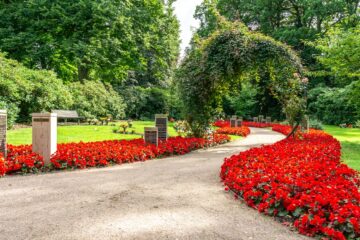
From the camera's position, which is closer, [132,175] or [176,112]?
[132,175]

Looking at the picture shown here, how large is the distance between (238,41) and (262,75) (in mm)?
1961

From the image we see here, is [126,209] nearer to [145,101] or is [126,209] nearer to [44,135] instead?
[44,135]

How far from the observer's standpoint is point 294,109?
13406 mm

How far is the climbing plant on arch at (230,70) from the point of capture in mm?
11586

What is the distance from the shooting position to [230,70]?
11.4 metres

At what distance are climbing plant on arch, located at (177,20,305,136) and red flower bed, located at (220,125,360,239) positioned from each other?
18.8ft

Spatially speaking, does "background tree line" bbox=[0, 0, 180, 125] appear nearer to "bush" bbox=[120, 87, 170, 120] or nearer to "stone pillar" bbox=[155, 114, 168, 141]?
"bush" bbox=[120, 87, 170, 120]

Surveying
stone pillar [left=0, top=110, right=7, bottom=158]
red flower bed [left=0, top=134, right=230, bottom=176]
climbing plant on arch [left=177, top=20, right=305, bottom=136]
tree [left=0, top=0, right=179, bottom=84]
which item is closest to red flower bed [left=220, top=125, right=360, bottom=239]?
red flower bed [left=0, top=134, right=230, bottom=176]

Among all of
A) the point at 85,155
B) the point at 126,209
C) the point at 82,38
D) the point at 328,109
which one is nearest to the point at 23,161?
the point at 85,155

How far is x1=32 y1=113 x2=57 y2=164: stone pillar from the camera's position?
7.44 m

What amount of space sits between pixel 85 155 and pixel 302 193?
533cm

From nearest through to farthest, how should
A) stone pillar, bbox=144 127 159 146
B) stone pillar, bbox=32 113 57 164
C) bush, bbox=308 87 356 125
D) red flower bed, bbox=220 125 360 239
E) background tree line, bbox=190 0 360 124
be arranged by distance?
red flower bed, bbox=220 125 360 239 < stone pillar, bbox=32 113 57 164 < stone pillar, bbox=144 127 159 146 < bush, bbox=308 87 356 125 < background tree line, bbox=190 0 360 124

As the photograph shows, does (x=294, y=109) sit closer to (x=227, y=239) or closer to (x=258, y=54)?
(x=258, y=54)

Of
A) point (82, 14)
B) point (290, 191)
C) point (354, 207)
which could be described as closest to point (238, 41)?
point (290, 191)
